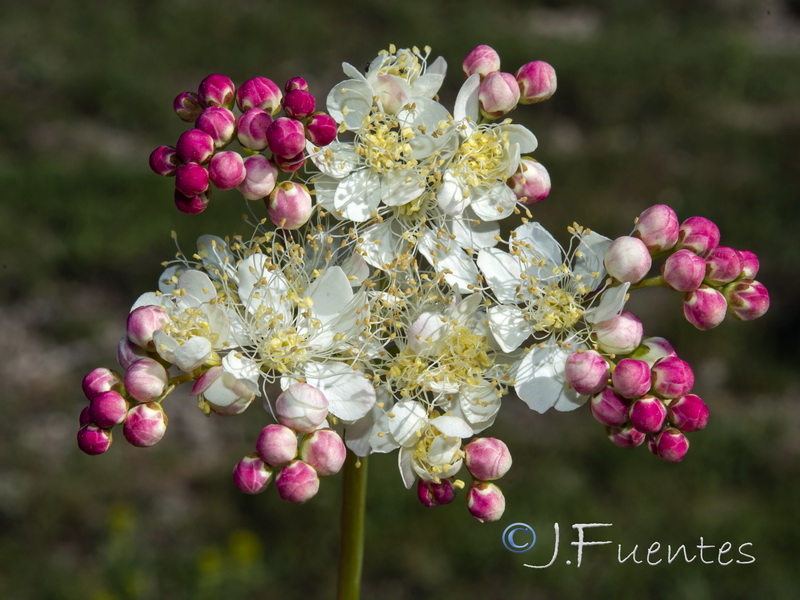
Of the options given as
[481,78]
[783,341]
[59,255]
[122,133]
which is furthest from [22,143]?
[481,78]

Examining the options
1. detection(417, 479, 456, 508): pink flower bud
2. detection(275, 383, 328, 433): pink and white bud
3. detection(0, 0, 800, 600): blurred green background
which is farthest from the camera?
detection(0, 0, 800, 600): blurred green background

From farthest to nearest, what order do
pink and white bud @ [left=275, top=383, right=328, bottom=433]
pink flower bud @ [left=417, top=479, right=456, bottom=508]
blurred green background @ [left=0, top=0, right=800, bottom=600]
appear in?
blurred green background @ [left=0, top=0, right=800, bottom=600] < pink flower bud @ [left=417, top=479, right=456, bottom=508] < pink and white bud @ [left=275, top=383, right=328, bottom=433]

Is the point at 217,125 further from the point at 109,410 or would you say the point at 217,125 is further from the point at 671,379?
the point at 671,379

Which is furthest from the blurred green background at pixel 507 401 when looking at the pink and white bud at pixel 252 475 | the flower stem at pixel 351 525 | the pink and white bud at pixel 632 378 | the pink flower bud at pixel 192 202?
the pink and white bud at pixel 632 378

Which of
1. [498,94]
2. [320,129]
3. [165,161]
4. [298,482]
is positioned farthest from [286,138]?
[298,482]

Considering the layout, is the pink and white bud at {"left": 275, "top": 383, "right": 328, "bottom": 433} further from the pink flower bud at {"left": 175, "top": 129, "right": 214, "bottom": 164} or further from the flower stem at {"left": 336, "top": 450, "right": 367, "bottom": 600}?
the pink flower bud at {"left": 175, "top": 129, "right": 214, "bottom": 164}

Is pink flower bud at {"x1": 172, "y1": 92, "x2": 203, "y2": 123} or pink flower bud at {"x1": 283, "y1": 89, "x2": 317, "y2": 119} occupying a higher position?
pink flower bud at {"x1": 283, "y1": 89, "x2": 317, "y2": 119}

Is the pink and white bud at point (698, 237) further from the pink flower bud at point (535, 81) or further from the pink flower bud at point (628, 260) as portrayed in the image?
the pink flower bud at point (535, 81)

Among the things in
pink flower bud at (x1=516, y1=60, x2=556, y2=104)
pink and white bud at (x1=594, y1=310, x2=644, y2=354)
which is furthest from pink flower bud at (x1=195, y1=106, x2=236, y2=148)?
pink and white bud at (x1=594, y1=310, x2=644, y2=354)
